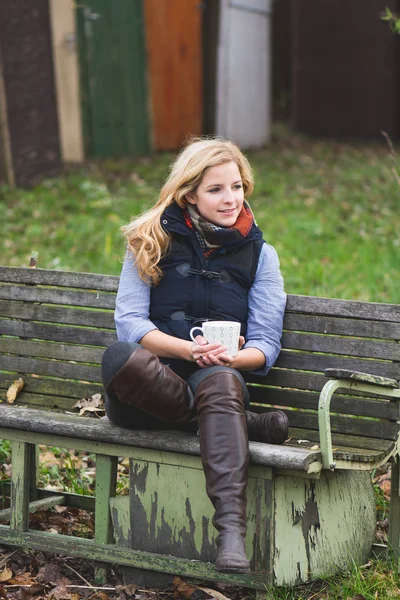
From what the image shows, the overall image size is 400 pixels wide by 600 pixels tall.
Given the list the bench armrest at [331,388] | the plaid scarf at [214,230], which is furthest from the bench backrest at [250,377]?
the plaid scarf at [214,230]

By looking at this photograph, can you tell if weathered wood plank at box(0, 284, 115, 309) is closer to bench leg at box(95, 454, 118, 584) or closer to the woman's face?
the woman's face

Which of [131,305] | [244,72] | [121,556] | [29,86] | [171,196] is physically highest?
[244,72]

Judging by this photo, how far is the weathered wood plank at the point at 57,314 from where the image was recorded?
414 cm

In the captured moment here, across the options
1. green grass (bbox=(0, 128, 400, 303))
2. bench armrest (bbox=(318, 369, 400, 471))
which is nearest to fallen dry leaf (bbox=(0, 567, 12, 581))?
bench armrest (bbox=(318, 369, 400, 471))

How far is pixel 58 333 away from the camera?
13.9ft

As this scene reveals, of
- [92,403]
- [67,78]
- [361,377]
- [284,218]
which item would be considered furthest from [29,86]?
[361,377]

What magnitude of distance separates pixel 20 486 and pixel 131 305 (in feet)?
2.54

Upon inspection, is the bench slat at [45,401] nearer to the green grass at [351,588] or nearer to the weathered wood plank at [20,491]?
the weathered wood plank at [20,491]

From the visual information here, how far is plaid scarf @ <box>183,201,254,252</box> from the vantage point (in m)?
3.73

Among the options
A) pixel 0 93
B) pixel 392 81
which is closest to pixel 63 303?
pixel 0 93

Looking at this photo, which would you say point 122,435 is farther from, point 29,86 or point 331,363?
point 29,86

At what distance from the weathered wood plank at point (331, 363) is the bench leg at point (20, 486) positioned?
101 centimetres

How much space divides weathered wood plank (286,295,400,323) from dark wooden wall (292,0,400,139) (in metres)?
11.3

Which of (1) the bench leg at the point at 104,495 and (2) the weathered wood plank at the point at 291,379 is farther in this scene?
(2) the weathered wood plank at the point at 291,379
